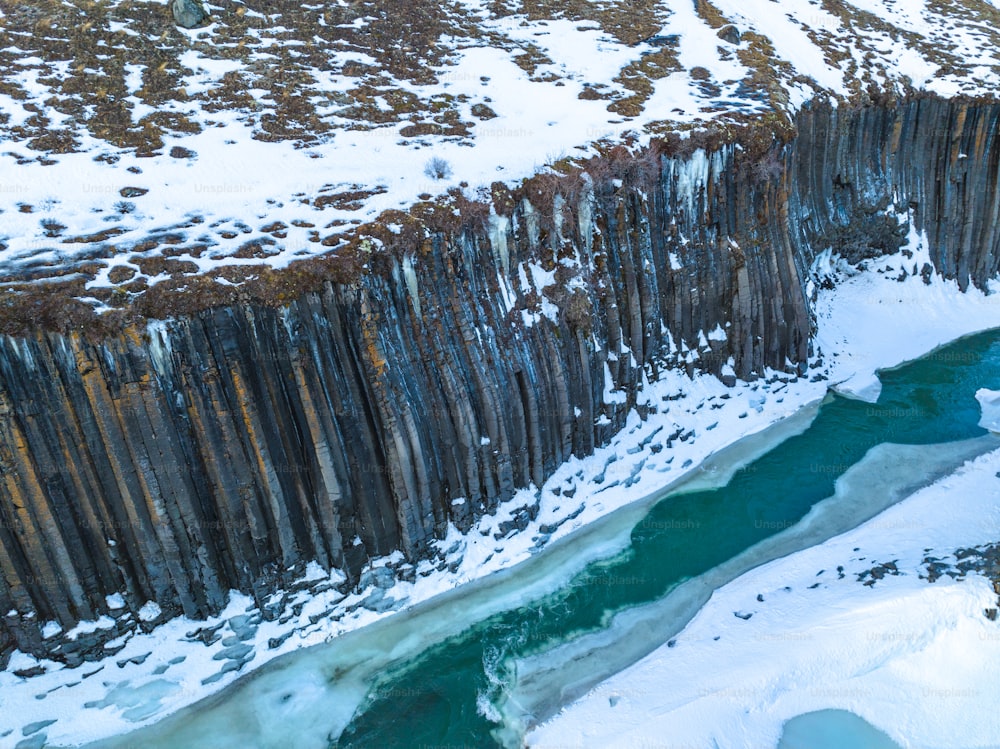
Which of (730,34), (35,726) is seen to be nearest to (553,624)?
(35,726)

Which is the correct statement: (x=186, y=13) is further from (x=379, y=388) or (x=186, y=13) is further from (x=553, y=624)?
(x=553, y=624)

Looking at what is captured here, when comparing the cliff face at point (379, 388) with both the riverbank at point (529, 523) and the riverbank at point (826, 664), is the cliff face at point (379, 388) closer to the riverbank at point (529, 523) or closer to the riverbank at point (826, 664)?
the riverbank at point (529, 523)

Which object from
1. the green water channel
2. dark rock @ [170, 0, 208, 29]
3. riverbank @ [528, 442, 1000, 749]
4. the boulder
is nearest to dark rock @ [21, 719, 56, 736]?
the green water channel

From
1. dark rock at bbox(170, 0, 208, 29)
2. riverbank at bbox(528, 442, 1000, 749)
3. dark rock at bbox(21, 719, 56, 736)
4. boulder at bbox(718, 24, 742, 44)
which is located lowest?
riverbank at bbox(528, 442, 1000, 749)

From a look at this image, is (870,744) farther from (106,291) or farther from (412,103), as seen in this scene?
(412,103)

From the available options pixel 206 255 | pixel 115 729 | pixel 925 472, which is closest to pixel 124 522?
pixel 115 729

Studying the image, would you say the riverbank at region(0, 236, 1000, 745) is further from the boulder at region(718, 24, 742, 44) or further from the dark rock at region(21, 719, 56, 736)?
the boulder at region(718, 24, 742, 44)
